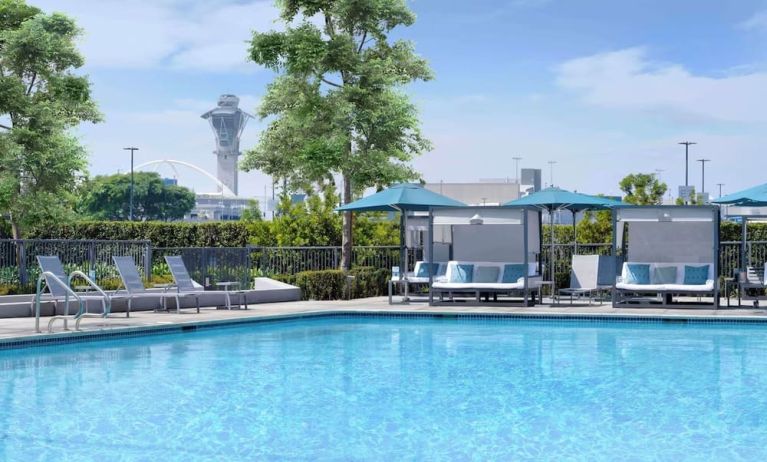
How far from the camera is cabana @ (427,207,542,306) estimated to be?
18.7m

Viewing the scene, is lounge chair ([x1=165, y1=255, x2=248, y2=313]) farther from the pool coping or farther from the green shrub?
the green shrub

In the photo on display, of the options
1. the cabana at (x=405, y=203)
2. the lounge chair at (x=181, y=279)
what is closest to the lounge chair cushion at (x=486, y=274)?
the cabana at (x=405, y=203)

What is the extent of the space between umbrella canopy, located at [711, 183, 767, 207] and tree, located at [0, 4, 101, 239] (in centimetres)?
1428

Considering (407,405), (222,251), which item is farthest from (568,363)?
(222,251)

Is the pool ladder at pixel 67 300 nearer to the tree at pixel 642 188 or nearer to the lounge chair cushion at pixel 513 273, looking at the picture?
the lounge chair cushion at pixel 513 273

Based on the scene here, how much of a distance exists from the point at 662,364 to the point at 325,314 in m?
7.40

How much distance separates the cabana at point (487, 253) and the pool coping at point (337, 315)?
3.52ft

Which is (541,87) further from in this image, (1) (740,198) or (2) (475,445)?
(2) (475,445)

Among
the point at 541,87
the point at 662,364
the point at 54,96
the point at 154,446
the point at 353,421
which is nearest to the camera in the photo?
the point at 154,446

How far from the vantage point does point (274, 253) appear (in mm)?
23078

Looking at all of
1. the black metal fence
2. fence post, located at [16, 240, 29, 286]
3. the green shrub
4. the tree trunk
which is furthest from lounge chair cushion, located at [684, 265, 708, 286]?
fence post, located at [16, 240, 29, 286]

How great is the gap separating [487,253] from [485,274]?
69.2 inches

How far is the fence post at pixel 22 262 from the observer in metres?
18.0

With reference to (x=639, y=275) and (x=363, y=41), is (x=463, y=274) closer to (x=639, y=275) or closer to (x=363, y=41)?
(x=639, y=275)
